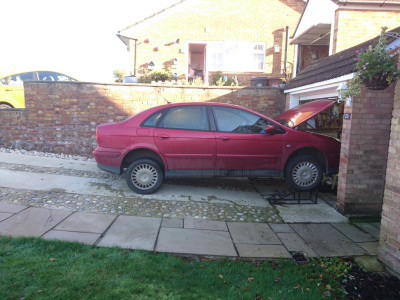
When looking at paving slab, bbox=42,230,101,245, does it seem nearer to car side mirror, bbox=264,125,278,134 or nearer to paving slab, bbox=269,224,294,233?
paving slab, bbox=269,224,294,233

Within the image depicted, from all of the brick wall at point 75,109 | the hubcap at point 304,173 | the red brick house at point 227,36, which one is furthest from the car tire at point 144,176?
the red brick house at point 227,36

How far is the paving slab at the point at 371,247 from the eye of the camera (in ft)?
12.1

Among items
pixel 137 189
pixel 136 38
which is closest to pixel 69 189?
pixel 137 189

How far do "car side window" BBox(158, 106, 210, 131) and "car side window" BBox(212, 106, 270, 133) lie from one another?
0.76 ft

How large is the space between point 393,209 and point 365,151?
1751 mm

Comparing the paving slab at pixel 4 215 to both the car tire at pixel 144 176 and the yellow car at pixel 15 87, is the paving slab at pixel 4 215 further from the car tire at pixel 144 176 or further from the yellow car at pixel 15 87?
the yellow car at pixel 15 87

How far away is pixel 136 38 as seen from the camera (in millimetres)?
13227

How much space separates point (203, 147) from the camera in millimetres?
5324

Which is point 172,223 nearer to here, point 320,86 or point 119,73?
point 320,86

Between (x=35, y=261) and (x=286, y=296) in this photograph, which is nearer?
(x=286, y=296)

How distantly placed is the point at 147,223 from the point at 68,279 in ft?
5.10

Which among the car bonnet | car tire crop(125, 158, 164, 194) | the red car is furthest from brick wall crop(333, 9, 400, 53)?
car tire crop(125, 158, 164, 194)

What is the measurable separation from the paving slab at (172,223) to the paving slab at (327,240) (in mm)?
1684

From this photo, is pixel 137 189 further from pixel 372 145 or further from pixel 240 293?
pixel 372 145
